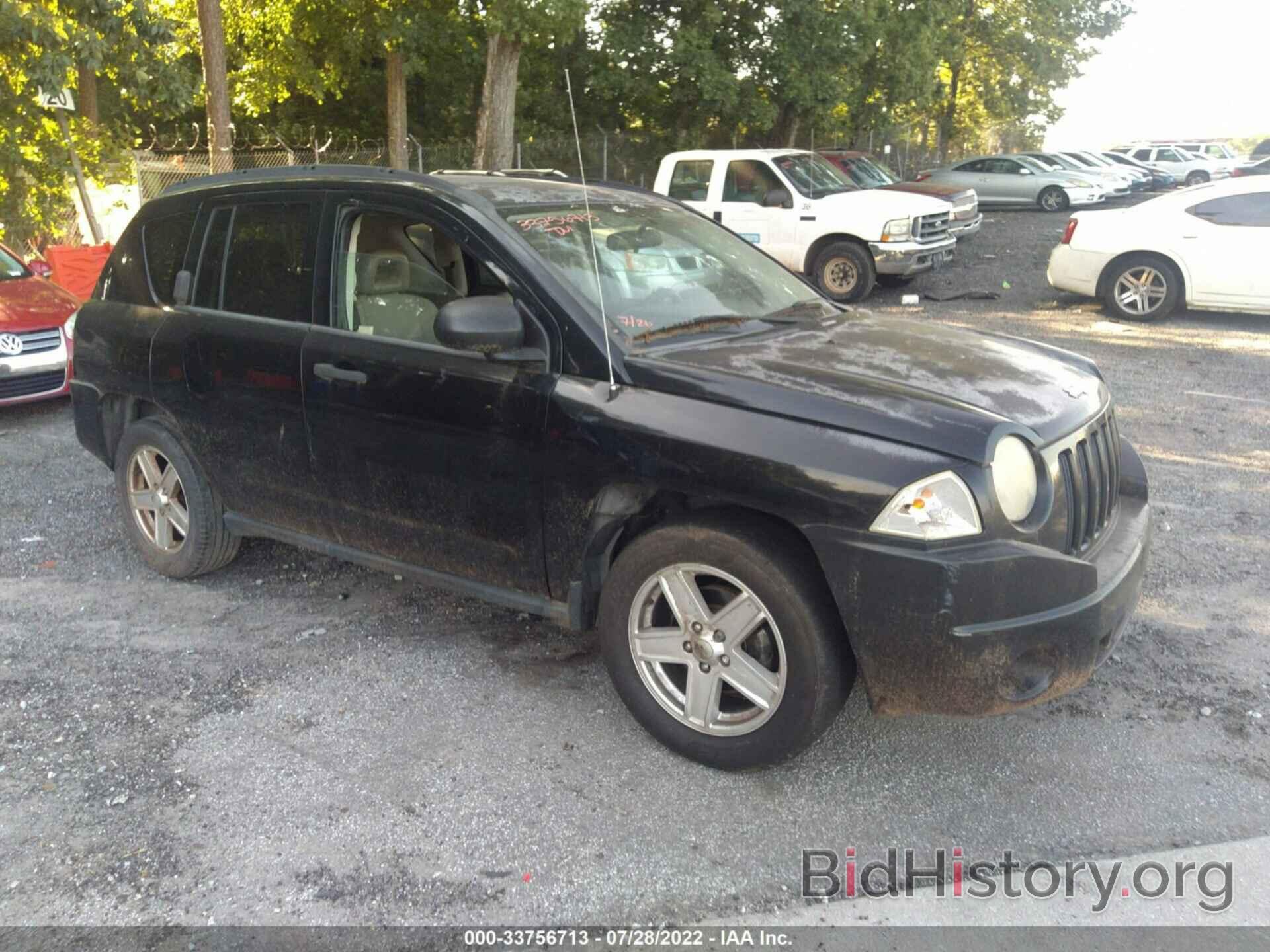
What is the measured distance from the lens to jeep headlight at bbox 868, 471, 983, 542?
3072 mm

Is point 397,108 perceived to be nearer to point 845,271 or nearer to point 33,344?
point 845,271

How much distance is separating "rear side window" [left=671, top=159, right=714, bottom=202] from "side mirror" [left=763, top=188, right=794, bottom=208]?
0.78 meters

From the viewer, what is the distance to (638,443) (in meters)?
3.50

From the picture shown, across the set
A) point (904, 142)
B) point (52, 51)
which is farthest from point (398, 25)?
point (904, 142)

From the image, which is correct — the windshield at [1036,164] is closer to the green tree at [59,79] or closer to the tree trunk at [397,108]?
the tree trunk at [397,108]

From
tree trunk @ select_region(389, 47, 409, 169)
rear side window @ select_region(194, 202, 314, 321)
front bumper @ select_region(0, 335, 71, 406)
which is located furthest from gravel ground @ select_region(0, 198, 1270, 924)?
tree trunk @ select_region(389, 47, 409, 169)

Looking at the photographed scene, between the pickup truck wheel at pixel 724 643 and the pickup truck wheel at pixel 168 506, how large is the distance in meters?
2.26

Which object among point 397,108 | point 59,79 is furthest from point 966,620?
point 397,108

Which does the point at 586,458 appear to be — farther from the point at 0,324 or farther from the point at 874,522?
the point at 0,324

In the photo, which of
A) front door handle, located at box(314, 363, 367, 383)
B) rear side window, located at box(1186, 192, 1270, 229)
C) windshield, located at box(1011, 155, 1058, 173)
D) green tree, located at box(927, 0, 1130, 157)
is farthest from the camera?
green tree, located at box(927, 0, 1130, 157)

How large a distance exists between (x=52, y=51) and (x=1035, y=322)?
11772 mm

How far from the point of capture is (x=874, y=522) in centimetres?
311

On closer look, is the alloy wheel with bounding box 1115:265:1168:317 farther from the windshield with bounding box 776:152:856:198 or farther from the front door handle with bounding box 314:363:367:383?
the front door handle with bounding box 314:363:367:383

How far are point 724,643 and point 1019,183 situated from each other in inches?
1141
